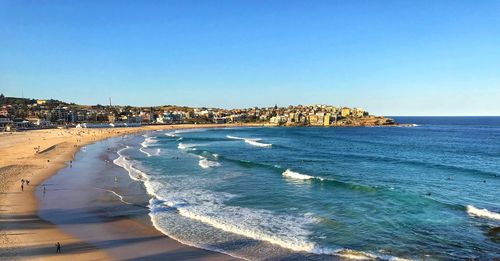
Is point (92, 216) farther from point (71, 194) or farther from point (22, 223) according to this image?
point (71, 194)

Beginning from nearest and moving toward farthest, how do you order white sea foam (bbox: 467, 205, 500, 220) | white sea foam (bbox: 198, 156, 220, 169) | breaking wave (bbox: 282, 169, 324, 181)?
white sea foam (bbox: 467, 205, 500, 220), breaking wave (bbox: 282, 169, 324, 181), white sea foam (bbox: 198, 156, 220, 169)

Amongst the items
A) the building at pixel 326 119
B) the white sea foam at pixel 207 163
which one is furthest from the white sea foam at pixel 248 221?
the building at pixel 326 119

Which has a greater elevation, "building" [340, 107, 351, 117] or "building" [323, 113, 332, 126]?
"building" [340, 107, 351, 117]

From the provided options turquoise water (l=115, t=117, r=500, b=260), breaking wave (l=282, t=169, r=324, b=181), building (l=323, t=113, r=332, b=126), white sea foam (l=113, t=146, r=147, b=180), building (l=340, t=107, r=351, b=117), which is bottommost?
white sea foam (l=113, t=146, r=147, b=180)

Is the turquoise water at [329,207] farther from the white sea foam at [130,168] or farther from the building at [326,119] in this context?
the building at [326,119]

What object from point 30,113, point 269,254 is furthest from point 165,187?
point 30,113

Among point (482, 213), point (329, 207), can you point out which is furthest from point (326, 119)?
point (482, 213)

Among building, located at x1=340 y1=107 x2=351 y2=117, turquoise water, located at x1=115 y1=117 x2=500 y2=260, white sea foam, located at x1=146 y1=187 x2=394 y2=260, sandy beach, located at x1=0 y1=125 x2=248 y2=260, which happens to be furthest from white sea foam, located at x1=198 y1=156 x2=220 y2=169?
building, located at x1=340 y1=107 x2=351 y2=117

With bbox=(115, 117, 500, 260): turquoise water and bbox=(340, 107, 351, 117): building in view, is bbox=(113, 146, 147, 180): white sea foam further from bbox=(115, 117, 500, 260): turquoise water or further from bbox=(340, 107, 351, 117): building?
bbox=(340, 107, 351, 117): building

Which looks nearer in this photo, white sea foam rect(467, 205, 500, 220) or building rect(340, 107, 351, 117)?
white sea foam rect(467, 205, 500, 220)

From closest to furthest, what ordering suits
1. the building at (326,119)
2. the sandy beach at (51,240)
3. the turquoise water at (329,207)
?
the sandy beach at (51,240) → the turquoise water at (329,207) → the building at (326,119)

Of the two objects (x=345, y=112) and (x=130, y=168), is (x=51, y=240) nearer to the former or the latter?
(x=130, y=168)

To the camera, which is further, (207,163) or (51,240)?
(207,163)

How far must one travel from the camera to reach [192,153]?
52156 mm
